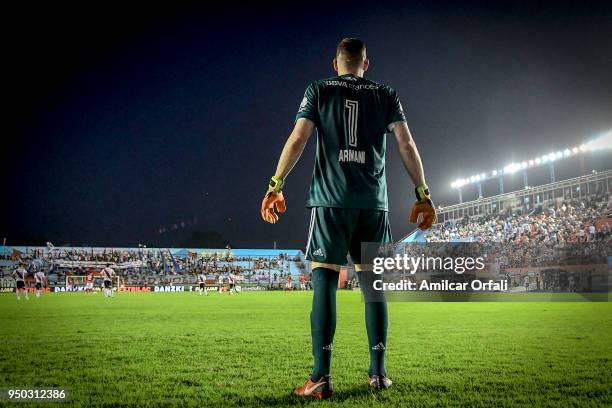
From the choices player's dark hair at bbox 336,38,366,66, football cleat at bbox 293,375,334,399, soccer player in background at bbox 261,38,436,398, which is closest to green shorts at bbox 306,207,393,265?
soccer player in background at bbox 261,38,436,398

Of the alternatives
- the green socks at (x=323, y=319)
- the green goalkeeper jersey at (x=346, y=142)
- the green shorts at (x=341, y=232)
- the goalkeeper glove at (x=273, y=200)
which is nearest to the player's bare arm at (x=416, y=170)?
the green goalkeeper jersey at (x=346, y=142)

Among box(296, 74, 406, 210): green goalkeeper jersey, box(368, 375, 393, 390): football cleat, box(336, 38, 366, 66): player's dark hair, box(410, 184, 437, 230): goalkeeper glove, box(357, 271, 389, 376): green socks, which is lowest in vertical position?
box(368, 375, 393, 390): football cleat

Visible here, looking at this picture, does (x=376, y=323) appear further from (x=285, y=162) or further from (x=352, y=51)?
(x=352, y=51)

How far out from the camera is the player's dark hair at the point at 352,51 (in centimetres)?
487

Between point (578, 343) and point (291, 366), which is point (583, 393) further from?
point (578, 343)

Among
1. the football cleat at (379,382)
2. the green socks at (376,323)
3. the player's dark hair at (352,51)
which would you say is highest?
the player's dark hair at (352,51)

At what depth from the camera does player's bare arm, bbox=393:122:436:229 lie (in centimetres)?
486

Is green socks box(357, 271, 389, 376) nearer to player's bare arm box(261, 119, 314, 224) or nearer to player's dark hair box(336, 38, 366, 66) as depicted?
player's bare arm box(261, 119, 314, 224)

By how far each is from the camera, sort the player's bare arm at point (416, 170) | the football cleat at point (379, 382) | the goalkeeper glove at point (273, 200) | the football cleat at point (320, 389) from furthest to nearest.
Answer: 1. the player's bare arm at point (416, 170)
2. the football cleat at point (379, 382)
3. the goalkeeper glove at point (273, 200)
4. the football cleat at point (320, 389)

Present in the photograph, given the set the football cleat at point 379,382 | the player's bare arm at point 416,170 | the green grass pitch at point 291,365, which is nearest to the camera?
the green grass pitch at point 291,365

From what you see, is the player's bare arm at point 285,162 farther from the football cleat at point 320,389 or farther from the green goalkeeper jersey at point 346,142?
the football cleat at point 320,389

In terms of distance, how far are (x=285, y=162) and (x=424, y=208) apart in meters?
1.42

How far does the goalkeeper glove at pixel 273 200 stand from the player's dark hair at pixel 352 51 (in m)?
1.37

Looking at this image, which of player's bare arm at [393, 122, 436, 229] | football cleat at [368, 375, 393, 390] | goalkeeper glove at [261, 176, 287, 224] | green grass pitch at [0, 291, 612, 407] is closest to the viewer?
green grass pitch at [0, 291, 612, 407]
